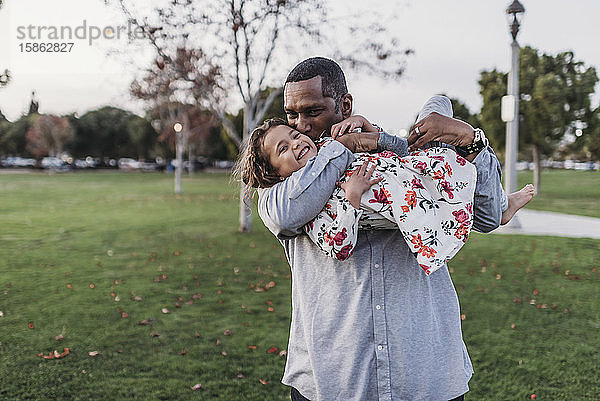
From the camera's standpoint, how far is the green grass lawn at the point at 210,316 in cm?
476

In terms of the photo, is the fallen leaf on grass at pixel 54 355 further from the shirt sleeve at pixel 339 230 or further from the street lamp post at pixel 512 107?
the street lamp post at pixel 512 107

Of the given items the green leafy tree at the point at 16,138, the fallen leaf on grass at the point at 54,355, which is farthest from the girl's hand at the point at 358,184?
the green leafy tree at the point at 16,138

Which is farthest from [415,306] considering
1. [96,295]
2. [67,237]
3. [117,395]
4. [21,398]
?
[67,237]

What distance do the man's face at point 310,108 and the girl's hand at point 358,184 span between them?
282 millimetres

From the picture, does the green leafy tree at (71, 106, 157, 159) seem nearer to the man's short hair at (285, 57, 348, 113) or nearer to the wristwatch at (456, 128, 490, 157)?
the man's short hair at (285, 57, 348, 113)

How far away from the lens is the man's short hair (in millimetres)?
1801

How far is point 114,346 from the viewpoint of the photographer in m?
5.60

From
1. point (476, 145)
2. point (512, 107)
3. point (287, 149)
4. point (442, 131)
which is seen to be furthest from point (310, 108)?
point (512, 107)

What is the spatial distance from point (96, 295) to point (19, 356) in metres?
2.24

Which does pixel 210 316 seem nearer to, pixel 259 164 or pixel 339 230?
pixel 259 164

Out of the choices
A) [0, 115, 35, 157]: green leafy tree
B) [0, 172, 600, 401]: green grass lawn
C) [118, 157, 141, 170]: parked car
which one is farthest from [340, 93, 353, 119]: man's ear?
[0, 115, 35, 157]: green leafy tree

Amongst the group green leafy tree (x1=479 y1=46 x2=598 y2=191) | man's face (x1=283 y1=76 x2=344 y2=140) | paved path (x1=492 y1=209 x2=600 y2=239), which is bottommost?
paved path (x1=492 y1=209 x2=600 y2=239)

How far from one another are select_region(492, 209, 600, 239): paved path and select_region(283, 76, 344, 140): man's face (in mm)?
11744

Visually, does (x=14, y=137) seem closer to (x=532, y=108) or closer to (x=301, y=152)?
(x=532, y=108)
